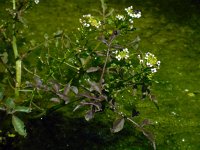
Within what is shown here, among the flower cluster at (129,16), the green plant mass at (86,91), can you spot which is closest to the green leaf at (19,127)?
the green plant mass at (86,91)

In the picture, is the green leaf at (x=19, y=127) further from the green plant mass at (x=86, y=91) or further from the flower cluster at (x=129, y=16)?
the flower cluster at (x=129, y=16)

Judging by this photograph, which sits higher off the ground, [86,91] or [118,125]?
[86,91]

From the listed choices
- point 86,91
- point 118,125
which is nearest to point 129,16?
point 86,91

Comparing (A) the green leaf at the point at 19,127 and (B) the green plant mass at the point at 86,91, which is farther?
(B) the green plant mass at the point at 86,91

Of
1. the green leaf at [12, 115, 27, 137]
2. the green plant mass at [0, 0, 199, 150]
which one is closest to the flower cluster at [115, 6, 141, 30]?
the green plant mass at [0, 0, 199, 150]

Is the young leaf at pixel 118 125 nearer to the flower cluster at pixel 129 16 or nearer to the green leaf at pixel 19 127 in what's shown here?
the green leaf at pixel 19 127

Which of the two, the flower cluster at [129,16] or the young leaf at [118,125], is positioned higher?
the flower cluster at [129,16]

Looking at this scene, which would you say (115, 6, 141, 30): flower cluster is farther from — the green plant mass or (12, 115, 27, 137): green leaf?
(12, 115, 27, 137): green leaf

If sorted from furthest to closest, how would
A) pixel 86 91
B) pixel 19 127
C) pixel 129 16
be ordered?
pixel 129 16 < pixel 86 91 < pixel 19 127

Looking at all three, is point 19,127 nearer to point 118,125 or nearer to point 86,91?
point 86,91
